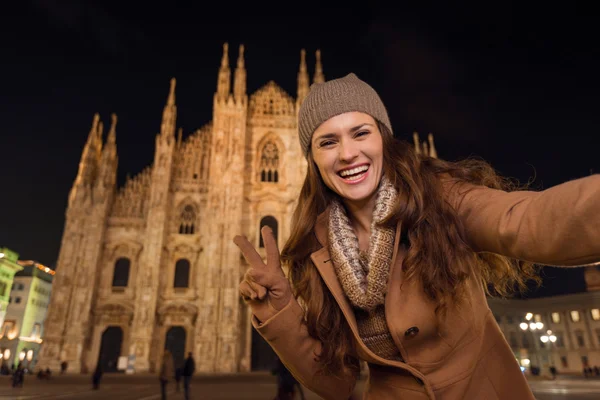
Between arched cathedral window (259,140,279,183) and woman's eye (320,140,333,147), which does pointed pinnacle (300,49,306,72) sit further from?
woman's eye (320,140,333,147)

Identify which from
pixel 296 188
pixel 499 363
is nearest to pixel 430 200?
pixel 499 363

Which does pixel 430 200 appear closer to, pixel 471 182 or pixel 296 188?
pixel 471 182

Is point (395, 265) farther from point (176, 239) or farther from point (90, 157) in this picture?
point (90, 157)

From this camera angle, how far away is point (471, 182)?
122 centimetres

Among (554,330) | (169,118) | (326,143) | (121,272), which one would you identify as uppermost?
(169,118)

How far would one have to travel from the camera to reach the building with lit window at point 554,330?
61.8ft

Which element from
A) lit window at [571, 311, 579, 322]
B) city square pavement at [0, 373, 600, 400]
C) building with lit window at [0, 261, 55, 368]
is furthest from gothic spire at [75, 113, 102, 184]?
lit window at [571, 311, 579, 322]

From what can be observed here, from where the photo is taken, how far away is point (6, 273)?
121 ft

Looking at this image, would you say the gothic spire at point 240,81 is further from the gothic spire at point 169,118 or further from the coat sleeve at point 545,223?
the coat sleeve at point 545,223

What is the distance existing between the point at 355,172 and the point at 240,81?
2649 cm

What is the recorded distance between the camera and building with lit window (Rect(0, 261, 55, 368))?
124 ft

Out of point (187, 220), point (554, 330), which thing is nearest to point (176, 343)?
point (187, 220)

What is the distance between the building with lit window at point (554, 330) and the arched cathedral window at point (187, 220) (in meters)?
17.9

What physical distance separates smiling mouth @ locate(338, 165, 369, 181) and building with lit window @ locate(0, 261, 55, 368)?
4708 centimetres
